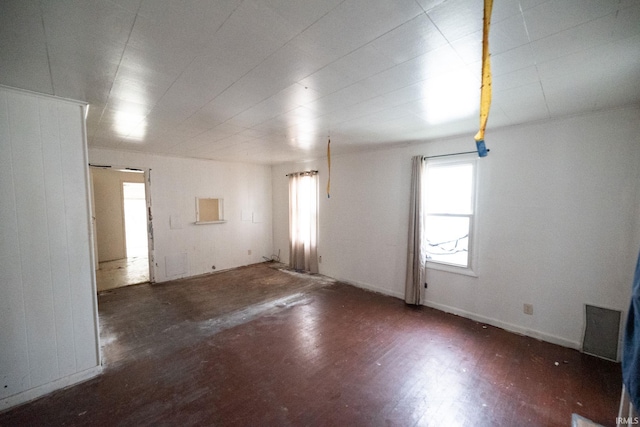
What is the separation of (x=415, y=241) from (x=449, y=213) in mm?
639

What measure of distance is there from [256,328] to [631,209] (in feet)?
13.8

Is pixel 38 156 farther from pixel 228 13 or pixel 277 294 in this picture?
pixel 277 294

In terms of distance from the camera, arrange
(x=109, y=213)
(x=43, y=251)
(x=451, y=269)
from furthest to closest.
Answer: (x=109, y=213) < (x=451, y=269) < (x=43, y=251)

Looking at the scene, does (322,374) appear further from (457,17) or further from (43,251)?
(457,17)

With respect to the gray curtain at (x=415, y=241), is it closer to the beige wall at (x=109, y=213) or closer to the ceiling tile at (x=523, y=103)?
the ceiling tile at (x=523, y=103)

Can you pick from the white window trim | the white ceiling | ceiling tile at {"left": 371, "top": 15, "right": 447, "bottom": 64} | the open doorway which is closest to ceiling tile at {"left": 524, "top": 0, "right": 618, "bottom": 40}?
the white ceiling

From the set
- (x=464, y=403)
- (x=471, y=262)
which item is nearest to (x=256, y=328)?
(x=464, y=403)

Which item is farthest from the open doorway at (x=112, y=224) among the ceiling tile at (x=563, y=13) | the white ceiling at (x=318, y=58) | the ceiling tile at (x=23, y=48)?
the ceiling tile at (x=563, y=13)

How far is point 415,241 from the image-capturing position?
3.80 metres

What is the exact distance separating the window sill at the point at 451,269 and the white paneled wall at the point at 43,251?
13.6ft

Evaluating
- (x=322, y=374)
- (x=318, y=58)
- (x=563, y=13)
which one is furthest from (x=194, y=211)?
(x=563, y=13)

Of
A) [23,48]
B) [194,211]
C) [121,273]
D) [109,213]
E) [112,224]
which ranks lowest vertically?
[121,273]

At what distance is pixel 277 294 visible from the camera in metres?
4.30

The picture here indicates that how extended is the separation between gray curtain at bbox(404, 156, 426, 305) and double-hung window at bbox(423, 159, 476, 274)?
10 cm
